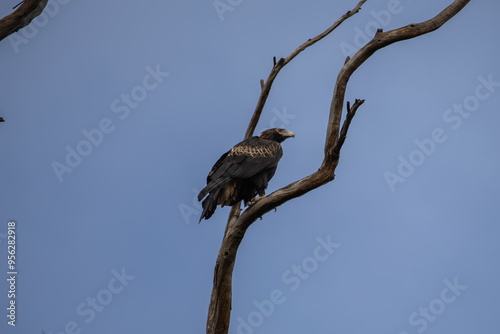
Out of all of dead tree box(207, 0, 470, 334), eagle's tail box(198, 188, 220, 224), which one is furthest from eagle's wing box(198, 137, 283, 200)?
dead tree box(207, 0, 470, 334)

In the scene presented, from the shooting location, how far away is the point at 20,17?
8125mm

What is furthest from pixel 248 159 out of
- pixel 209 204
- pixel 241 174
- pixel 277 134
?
pixel 277 134

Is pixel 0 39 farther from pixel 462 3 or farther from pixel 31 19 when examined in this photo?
pixel 462 3

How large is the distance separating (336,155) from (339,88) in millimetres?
891

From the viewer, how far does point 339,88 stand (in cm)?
776

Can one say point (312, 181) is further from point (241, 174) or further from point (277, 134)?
point (277, 134)

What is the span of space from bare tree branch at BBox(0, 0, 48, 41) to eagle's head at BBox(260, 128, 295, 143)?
411cm

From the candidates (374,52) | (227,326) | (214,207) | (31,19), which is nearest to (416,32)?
(374,52)

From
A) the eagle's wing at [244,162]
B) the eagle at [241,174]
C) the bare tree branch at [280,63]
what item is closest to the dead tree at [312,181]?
the eagle at [241,174]

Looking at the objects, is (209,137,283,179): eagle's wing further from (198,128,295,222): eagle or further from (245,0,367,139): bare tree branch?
(245,0,367,139): bare tree branch

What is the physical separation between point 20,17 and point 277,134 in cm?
441

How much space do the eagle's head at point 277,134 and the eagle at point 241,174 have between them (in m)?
0.68

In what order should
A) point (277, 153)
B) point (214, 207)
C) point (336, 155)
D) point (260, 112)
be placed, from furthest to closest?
point (260, 112) < point (277, 153) < point (214, 207) < point (336, 155)

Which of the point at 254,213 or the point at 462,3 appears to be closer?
the point at 254,213
